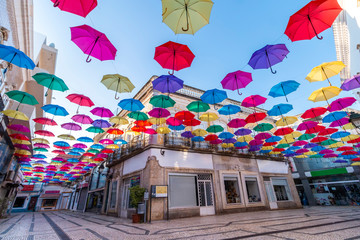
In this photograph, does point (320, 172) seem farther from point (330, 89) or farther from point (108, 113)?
point (108, 113)

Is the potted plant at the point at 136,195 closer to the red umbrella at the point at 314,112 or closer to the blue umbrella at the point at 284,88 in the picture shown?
the blue umbrella at the point at 284,88

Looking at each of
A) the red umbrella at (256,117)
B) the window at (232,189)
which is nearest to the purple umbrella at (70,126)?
the red umbrella at (256,117)

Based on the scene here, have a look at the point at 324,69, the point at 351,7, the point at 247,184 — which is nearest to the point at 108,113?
the point at 324,69

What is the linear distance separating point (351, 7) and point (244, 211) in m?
14.0

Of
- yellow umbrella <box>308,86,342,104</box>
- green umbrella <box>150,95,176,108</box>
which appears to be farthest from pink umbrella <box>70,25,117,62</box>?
yellow umbrella <box>308,86,342,104</box>

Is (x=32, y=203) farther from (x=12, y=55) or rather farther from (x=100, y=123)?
(x=12, y=55)

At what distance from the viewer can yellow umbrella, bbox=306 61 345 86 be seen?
6133 millimetres

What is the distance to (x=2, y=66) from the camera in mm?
7348

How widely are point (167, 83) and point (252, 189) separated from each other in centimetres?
1150

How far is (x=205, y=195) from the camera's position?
34.9 feet

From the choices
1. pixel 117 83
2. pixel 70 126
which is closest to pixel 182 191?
pixel 117 83

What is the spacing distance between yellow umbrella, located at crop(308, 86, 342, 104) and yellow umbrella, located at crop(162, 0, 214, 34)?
21.3 feet

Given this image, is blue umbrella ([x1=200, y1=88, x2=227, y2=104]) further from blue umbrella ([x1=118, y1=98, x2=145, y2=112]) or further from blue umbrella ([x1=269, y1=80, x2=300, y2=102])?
blue umbrella ([x1=118, y1=98, x2=145, y2=112])

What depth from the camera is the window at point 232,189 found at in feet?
38.3
